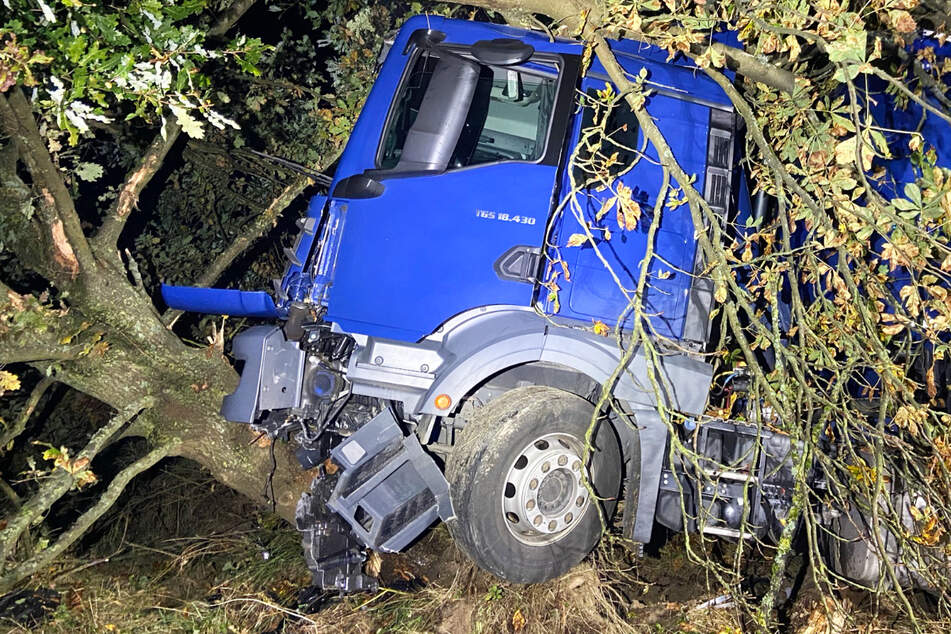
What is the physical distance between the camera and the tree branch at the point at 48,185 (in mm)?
4133

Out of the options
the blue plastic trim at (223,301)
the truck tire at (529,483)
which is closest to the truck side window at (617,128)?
the truck tire at (529,483)

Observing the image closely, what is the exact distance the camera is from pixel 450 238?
374 centimetres

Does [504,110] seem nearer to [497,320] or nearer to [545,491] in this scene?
[497,320]

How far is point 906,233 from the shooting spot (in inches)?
133

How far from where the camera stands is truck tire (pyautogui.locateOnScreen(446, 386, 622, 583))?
369cm

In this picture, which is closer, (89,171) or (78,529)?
(78,529)

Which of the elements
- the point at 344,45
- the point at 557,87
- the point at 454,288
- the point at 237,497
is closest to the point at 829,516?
the point at 454,288

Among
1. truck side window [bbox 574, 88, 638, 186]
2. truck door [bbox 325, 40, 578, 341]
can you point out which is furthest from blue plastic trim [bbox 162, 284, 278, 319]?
truck side window [bbox 574, 88, 638, 186]

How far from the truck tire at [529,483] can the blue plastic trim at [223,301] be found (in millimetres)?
1212

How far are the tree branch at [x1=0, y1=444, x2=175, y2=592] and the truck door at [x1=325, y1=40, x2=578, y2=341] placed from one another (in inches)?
54.3

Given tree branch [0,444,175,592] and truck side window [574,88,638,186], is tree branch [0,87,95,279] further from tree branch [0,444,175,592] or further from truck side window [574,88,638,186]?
A: truck side window [574,88,638,186]

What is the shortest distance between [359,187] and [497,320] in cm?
93

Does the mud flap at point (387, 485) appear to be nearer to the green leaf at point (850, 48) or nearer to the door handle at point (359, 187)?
the door handle at point (359, 187)

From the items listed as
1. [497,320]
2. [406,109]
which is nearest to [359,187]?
[406,109]
